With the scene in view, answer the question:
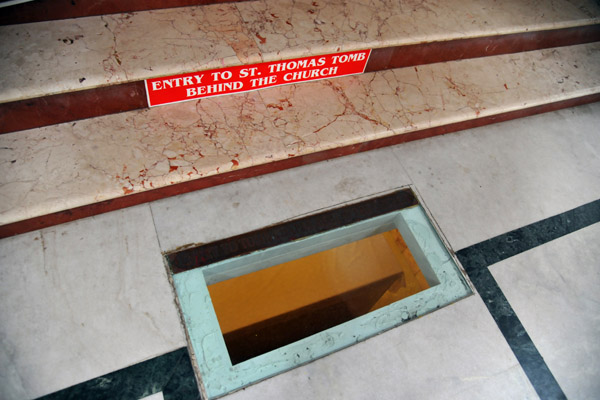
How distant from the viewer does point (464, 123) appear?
206 centimetres

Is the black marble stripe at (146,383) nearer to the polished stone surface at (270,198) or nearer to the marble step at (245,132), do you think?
the polished stone surface at (270,198)

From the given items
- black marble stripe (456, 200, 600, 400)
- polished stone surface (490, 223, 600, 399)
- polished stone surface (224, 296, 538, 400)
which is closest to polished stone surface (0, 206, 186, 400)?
polished stone surface (224, 296, 538, 400)

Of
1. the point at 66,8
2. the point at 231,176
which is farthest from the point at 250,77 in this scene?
the point at 66,8

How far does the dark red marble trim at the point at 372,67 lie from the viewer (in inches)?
57.3

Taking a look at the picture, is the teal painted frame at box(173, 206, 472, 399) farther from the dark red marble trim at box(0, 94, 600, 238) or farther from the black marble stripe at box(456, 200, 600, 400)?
the dark red marble trim at box(0, 94, 600, 238)

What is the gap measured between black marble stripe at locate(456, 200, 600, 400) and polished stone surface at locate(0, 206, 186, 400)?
1332mm

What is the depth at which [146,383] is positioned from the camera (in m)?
1.29

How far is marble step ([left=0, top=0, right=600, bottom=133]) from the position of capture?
1.44 meters

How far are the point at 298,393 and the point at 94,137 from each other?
1.31 m

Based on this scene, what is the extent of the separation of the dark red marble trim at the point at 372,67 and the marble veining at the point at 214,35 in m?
0.06

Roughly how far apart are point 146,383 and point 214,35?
1.44 meters

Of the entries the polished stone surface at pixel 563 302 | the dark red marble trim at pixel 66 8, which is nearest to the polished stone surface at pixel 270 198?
the polished stone surface at pixel 563 302

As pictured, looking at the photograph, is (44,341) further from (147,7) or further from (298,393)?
(147,7)

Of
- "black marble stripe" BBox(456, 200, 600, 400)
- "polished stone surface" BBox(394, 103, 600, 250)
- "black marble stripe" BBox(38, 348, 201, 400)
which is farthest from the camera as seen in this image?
"polished stone surface" BBox(394, 103, 600, 250)
